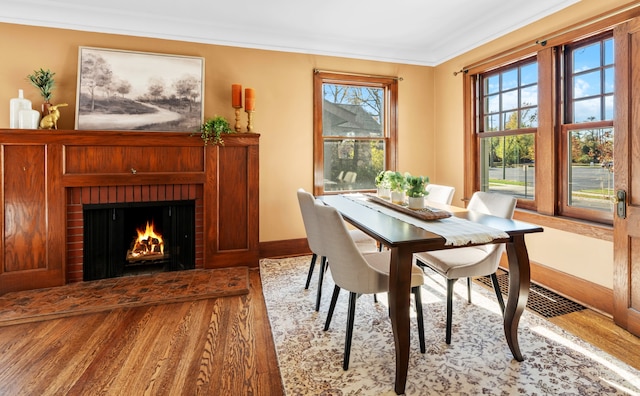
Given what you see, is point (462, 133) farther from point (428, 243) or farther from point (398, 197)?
point (428, 243)

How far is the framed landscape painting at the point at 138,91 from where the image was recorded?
319cm

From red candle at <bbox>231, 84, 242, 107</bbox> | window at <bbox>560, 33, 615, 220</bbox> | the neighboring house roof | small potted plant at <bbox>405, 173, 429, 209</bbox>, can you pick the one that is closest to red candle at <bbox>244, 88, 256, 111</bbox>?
red candle at <bbox>231, 84, 242, 107</bbox>

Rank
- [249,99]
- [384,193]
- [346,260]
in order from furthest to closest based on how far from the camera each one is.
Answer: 1. [249,99]
2. [384,193]
3. [346,260]

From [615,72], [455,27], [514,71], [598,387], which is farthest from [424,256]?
[455,27]

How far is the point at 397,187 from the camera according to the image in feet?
8.80

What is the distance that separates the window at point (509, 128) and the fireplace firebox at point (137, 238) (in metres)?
3.26

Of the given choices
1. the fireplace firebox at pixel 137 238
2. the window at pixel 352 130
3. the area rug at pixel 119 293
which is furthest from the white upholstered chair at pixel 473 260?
the fireplace firebox at pixel 137 238

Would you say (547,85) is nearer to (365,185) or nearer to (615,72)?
(615,72)

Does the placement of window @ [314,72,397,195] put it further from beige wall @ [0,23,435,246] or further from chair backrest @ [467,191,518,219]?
chair backrest @ [467,191,518,219]

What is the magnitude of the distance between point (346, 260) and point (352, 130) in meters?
2.68

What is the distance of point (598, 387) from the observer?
5.51 feet

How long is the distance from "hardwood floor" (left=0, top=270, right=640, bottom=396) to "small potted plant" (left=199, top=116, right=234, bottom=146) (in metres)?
1.56

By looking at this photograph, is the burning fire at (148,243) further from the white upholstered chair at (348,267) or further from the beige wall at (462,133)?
the beige wall at (462,133)

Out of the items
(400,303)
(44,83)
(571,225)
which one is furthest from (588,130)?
(44,83)
